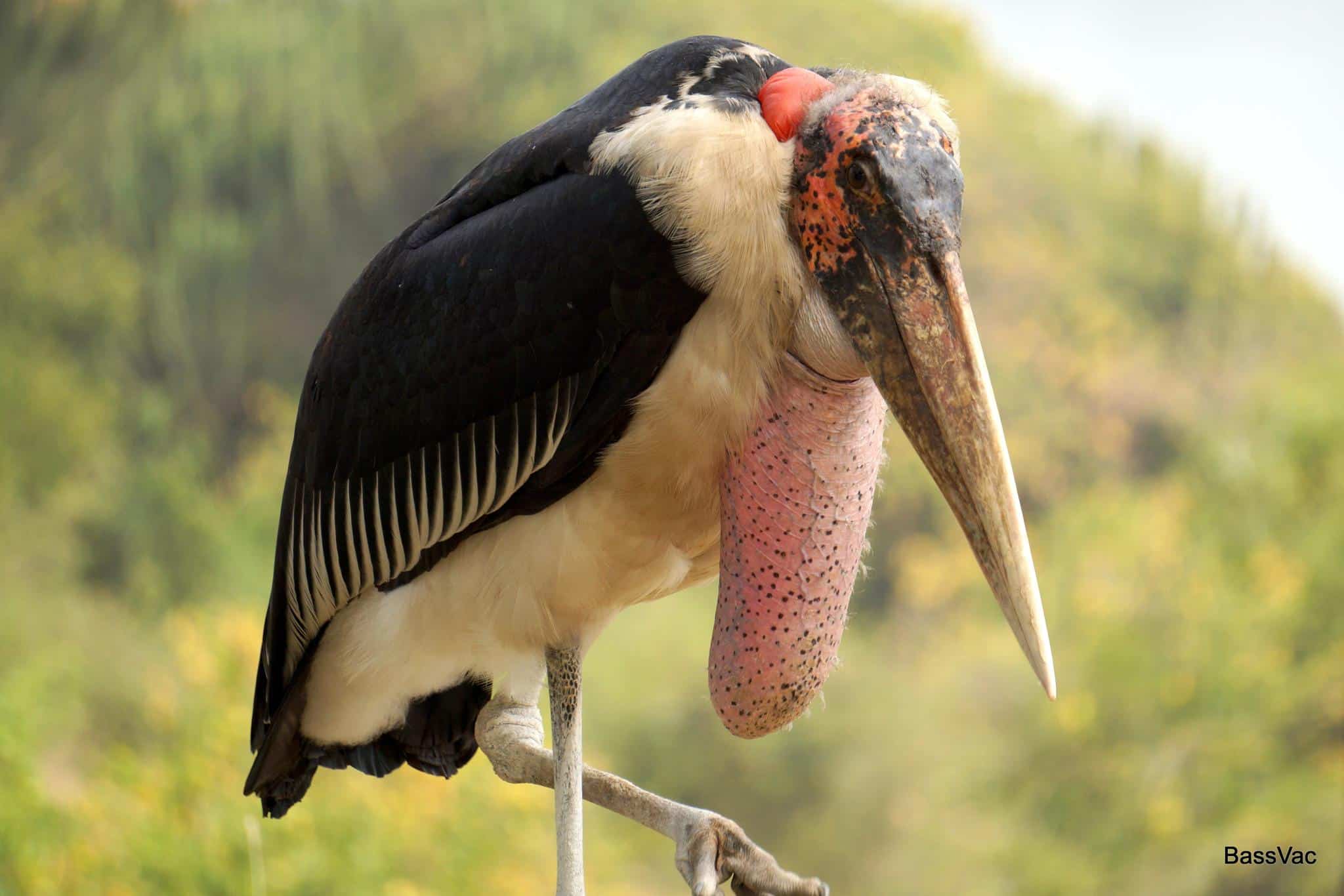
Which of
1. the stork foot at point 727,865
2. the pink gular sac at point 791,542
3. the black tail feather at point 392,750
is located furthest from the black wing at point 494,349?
the stork foot at point 727,865

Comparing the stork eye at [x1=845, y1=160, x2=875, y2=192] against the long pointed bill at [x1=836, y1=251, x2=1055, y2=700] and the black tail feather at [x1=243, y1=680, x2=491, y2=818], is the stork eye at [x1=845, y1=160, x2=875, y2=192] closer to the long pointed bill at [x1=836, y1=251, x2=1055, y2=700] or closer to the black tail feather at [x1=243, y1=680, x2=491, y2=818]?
the long pointed bill at [x1=836, y1=251, x2=1055, y2=700]

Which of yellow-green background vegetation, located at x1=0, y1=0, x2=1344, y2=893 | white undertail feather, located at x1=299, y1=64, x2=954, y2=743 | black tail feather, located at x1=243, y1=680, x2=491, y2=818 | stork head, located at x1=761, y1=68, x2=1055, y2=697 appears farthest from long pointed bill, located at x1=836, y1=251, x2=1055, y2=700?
yellow-green background vegetation, located at x1=0, y1=0, x2=1344, y2=893

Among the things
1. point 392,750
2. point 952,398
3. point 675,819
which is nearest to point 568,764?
point 675,819

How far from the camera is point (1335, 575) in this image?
30.7 feet

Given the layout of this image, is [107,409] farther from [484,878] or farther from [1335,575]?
[1335,575]

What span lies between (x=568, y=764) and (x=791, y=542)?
494 mm

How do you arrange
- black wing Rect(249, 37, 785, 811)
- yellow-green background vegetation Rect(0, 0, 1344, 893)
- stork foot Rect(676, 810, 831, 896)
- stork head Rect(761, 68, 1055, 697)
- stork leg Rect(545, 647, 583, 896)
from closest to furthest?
stork head Rect(761, 68, 1055, 697), black wing Rect(249, 37, 785, 811), stork foot Rect(676, 810, 831, 896), stork leg Rect(545, 647, 583, 896), yellow-green background vegetation Rect(0, 0, 1344, 893)

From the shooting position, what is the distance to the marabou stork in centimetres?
132

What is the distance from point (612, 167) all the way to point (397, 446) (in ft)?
1.45

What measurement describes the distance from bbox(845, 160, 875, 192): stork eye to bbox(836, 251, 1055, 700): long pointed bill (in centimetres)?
6

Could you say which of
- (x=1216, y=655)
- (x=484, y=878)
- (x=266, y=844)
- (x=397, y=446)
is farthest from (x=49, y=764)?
(x=397, y=446)

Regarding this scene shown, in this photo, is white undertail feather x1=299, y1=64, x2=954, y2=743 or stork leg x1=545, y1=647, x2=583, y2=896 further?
stork leg x1=545, y1=647, x2=583, y2=896

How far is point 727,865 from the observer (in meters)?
1.72

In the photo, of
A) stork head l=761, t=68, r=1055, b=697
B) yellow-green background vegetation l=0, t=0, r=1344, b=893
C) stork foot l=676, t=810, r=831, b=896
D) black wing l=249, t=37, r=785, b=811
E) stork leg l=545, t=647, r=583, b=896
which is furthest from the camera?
yellow-green background vegetation l=0, t=0, r=1344, b=893
